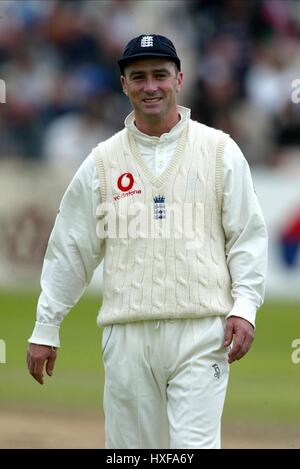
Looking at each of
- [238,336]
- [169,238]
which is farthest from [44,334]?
[238,336]

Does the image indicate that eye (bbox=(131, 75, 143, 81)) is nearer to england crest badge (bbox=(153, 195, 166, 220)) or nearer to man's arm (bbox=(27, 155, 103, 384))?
man's arm (bbox=(27, 155, 103, 384))

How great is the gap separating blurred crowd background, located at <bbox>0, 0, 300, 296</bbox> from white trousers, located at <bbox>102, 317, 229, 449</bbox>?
32.8ft

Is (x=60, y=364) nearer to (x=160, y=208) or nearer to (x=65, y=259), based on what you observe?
(x=65, y=259)

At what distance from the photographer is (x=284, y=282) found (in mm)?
15977

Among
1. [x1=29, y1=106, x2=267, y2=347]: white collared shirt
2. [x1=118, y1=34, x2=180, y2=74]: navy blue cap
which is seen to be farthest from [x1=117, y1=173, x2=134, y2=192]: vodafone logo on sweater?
[x1=118, y1=34, x2=180, y2=74]: navy blue cap

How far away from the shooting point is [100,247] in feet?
19.9

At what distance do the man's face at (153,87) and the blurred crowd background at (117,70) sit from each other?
1094cm

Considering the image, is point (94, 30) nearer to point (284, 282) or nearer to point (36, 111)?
point (36, 111)

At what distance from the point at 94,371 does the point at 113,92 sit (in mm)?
6965

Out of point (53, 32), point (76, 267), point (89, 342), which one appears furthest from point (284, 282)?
point (76, 267)

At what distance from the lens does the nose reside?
19.2 ft

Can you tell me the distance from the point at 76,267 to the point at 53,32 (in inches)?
538

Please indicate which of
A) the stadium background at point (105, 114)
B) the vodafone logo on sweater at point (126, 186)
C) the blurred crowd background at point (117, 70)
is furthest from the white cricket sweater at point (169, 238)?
the blurred crowd background at point (117, 70)

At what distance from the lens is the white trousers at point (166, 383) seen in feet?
18.6
